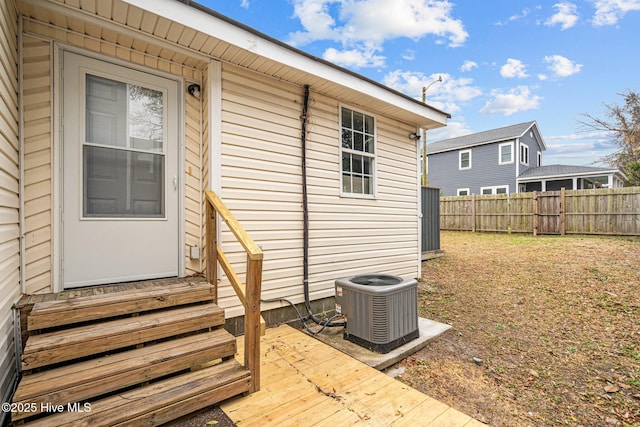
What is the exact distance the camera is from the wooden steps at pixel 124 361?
1614 mm

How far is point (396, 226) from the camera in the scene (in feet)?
16.6

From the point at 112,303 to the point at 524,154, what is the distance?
20.2 metres

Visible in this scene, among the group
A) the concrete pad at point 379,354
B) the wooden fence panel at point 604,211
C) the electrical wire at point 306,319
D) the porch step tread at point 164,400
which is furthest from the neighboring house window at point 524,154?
the porch step tread at point 164,400

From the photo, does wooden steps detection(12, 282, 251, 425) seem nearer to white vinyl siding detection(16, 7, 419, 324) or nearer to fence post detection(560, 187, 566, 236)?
white vinyl siding detection(16, 7, 419, 324)

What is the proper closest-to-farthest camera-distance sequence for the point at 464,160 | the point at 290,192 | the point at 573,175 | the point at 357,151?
the point at 290,192, the point at 357,151, the point at 573,175, the point at 464,160

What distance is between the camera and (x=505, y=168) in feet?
54.3

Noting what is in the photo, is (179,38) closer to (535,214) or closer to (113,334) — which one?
(113,334)

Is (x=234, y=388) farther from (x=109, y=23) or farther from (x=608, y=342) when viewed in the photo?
(x=608, y=342)

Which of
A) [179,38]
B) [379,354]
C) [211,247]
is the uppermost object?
[179,38]

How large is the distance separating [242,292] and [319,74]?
105 inches

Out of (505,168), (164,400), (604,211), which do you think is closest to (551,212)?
(604,211)

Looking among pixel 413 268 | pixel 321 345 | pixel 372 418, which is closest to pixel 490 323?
pixel 413 268

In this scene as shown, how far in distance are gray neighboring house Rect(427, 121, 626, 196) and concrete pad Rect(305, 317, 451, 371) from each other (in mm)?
15094

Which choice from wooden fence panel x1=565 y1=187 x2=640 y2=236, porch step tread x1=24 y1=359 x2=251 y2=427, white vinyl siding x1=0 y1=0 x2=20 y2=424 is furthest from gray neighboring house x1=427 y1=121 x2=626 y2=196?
white vinyl siding x1=0 y1=0 x2=20 y2=424
